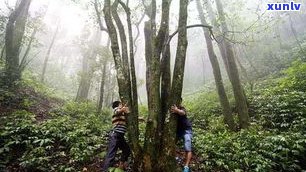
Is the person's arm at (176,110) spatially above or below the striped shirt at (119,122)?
above

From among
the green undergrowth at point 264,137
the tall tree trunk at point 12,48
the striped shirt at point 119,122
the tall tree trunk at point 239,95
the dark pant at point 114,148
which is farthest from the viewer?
the tall tree trunk at point 12,48

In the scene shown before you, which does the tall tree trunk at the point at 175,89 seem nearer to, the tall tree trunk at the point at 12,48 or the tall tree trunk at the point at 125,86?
the tall tree trunk at the point at 125,86

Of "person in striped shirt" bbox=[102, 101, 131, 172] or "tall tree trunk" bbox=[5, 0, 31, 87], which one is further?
"tall tree trunk" bbox=[5, 0, 31, 87]

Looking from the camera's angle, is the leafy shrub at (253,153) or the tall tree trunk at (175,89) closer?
the tall tree trunk at (175,89)

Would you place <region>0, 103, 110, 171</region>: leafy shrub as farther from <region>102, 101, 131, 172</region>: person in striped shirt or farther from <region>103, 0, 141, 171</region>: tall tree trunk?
<region>103, 0, 141, 171</region>: tall tree trunk

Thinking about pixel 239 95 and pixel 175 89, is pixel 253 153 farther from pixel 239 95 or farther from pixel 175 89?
pixel 239 95

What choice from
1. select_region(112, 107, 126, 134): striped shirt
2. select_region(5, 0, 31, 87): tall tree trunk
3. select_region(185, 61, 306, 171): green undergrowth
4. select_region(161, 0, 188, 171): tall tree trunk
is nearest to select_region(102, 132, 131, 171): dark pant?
select_region(112, 107, 126, 134): striped shirt

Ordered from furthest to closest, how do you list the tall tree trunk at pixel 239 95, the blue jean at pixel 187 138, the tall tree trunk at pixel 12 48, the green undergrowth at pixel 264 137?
1. the tall tree trunk at pixel 12 48
2. the tall tree trunk at pixel 239 95
3. the green undergrowth at pixel 264 137
4. the blue jean at pixel 187 138

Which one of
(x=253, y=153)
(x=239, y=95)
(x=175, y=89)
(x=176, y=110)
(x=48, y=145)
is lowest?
(x=253, y=153)

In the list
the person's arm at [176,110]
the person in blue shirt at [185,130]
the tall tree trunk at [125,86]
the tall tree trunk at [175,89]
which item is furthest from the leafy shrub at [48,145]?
the person's arm at [176,110]

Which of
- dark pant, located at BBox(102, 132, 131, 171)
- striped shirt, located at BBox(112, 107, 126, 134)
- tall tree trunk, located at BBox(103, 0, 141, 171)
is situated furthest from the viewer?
striped shirt, located at BBox(112, 107, 126, 134)

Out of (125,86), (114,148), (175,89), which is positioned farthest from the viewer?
(114,148)

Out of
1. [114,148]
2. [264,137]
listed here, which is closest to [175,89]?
[114,148]

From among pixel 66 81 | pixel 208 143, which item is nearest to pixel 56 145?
pixel 208 143
